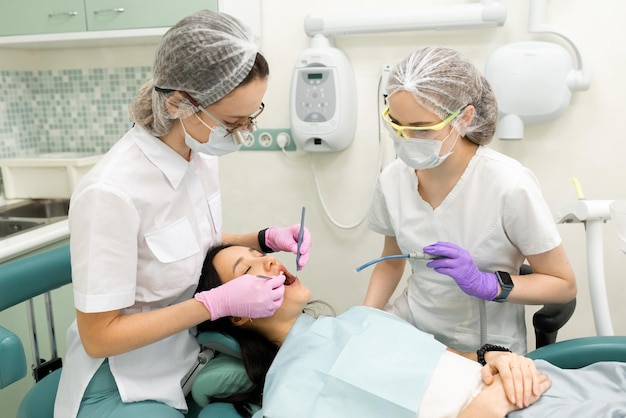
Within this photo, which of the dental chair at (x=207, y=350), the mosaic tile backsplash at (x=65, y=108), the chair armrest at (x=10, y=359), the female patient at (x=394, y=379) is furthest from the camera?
the mosaic tile backsplash at (x=65, y=108)

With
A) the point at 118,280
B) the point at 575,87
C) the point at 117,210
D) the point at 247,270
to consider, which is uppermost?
the point at 575,87

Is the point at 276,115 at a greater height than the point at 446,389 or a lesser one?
greater

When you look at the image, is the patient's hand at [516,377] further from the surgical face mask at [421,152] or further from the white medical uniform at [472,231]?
the surgical face mask at [421,152]

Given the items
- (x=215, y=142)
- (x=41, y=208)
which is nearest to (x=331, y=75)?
(x=215, y=142)

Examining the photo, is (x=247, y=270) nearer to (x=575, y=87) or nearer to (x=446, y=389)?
(x=446, y=389)

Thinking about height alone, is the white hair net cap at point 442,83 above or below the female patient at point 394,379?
above

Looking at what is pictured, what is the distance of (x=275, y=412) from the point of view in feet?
4.11

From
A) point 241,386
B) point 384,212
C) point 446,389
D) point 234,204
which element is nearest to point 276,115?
point 234,204

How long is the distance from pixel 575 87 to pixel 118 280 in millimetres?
1768

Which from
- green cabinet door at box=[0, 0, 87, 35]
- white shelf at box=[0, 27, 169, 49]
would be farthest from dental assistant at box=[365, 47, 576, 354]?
green cabinet door at box=[0, 0, 87, 35]

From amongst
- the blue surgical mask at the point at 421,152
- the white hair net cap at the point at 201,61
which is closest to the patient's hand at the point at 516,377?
the blue surgical mask at the point at 421,152

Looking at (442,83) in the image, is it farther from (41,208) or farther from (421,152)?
(41,208)

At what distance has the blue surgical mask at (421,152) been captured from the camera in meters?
1.45

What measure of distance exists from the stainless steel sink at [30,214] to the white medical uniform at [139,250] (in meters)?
1.24
